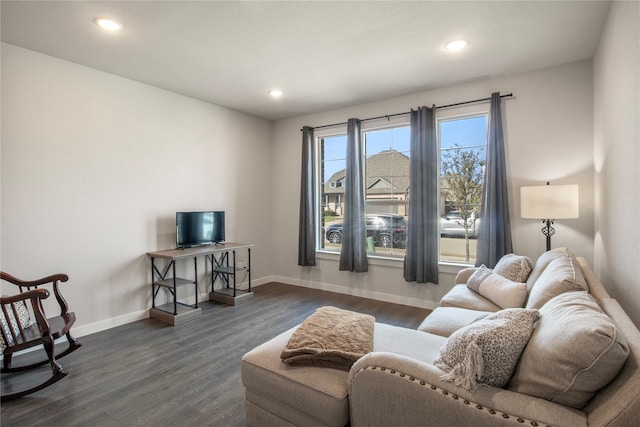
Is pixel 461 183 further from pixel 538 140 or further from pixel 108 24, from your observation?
pixel 108 24

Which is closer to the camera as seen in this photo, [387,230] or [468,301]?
[468,301]

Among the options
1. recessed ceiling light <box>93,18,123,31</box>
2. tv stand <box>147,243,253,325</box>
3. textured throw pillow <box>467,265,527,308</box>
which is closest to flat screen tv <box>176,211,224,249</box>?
tv stand <box>147,243,253,325</box>

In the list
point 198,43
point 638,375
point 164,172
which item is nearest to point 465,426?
point 638,375

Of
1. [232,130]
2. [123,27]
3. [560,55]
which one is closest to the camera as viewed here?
[123,27]

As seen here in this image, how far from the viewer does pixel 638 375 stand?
0.97 m

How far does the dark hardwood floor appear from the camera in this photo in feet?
6.78

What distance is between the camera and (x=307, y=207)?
5148mm

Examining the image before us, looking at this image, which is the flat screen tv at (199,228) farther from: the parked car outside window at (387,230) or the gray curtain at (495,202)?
the gray curtain at (495,202)

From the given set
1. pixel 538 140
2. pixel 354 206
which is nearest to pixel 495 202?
pixel 538 140

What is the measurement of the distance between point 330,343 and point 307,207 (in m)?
3.49

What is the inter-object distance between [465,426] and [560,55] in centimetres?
361

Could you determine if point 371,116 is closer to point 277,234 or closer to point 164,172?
point 277,234

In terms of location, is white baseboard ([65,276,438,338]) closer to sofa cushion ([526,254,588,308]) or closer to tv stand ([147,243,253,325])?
tv stand ([147,243,253,325])

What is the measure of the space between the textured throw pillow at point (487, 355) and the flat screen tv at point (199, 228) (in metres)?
3.57
